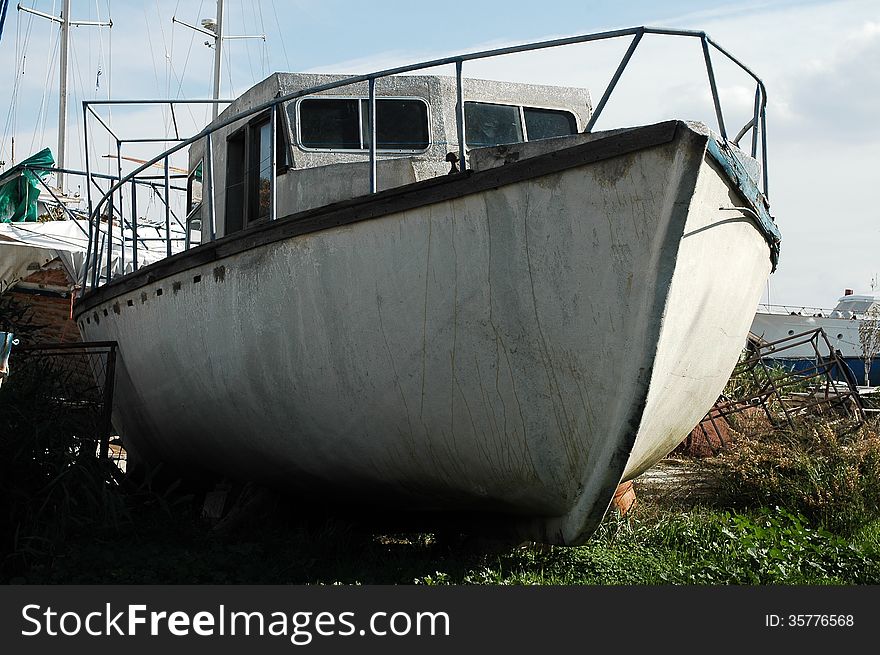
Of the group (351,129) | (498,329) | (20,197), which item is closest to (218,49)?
(20,197)

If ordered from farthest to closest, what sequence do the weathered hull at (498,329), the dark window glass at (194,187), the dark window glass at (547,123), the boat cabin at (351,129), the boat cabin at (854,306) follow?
the boat cabin at (854,306) < the dark window glass at (194,187) < the dark window glass at (547,123) < the boat cabin at (351,129) < the weathered hull at (498,329)

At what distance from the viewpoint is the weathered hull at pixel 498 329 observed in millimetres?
4324

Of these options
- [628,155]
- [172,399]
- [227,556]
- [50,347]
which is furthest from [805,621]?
[50,347]

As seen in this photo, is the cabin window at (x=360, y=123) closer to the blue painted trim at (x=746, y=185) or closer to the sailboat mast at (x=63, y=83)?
the blue painted trim at (x=746, y=185)

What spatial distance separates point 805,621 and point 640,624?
831 millimetres

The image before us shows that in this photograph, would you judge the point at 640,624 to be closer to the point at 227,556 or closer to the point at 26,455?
the point at 227,556

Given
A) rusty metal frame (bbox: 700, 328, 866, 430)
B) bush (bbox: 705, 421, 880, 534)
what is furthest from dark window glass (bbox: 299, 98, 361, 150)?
rusty metal frame (bbox: 700, 328, 866, 430)

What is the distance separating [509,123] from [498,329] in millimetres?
2543

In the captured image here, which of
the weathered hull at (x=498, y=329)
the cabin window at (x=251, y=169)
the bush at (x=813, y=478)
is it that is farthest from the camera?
the bush at (x=813, y=478)

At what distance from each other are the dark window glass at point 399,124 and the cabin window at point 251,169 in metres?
0.66

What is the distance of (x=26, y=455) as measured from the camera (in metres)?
5.93

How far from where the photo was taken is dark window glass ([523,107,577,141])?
683cm

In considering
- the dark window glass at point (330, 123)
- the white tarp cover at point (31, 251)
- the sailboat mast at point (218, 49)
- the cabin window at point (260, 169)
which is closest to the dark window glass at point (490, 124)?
the dark window glass at point (330, 123)

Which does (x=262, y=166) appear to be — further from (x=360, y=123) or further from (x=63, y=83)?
(x=63, y=83)
